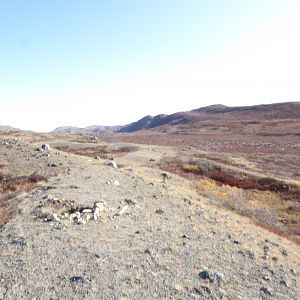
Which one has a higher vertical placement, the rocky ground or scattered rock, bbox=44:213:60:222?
scattered rock, bbox=44:213:60:222

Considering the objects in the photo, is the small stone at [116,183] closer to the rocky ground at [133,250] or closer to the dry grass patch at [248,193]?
the rocky ground at [133,250]

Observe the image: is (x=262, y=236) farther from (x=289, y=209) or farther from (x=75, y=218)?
(x=289, y=209)

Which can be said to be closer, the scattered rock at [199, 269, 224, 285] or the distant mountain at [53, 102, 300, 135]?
the scattered rock at [199, 269, 224, 285]

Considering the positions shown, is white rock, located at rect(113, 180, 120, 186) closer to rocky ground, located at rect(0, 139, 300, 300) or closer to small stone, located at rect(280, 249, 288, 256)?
rocky ground, located at rect(0, 139, 300, 300)

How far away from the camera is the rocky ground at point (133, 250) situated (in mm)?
11562

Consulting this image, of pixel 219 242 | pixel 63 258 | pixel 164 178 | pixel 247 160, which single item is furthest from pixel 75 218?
pixel 247 160

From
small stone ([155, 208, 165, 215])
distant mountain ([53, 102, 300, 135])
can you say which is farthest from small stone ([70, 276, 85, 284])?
distant mountain ([53, 102, 300, 135])

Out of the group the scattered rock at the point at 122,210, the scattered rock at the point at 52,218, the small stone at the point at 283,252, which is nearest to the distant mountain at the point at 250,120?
the small stone at the point at 283,252

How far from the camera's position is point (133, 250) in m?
14.0

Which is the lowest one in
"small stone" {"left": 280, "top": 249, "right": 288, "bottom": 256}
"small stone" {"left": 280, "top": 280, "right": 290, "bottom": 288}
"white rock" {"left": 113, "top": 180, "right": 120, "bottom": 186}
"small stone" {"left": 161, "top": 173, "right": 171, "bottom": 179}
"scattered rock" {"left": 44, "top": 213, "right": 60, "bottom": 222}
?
"small stone" {"left": 280, "top": 249, "right": 288, "bottom": 256}

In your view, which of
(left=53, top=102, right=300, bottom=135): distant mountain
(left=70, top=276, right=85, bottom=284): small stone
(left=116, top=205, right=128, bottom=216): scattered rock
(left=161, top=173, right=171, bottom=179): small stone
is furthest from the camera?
(left=53, top=102, right=300, bottom=135): distant mountain

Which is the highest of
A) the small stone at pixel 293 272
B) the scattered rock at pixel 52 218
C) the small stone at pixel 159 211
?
the scattered rock at pixel 52 218

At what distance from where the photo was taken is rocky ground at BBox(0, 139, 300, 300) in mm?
11562

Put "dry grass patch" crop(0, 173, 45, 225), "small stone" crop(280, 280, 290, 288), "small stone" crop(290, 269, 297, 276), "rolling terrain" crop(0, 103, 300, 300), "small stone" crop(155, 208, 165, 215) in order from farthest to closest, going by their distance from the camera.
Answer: "small stone" crop(155, 208, 165, 215)
"dry grass patch" crop(0, 173, 45, 225)
"small stone" crop(290, 269, 297, 276)
"small stone" crop(280, 280, 290, 288)
"rolling terrain" crop(0, 103, 300, 300)
